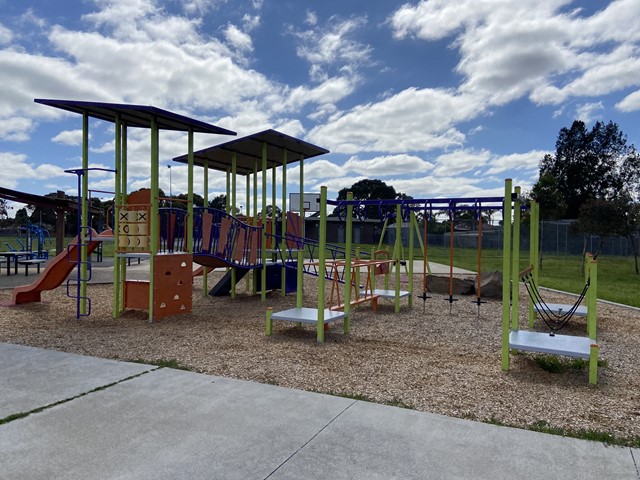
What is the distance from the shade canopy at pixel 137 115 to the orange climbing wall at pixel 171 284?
7.64 ft

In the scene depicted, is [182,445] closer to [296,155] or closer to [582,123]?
[296,155]

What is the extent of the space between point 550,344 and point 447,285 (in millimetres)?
6997

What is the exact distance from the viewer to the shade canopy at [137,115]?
7.63 metres

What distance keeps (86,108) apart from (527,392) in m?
7.72

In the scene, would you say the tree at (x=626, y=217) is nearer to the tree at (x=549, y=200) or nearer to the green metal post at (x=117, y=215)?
the tree at (x=549, y=200)

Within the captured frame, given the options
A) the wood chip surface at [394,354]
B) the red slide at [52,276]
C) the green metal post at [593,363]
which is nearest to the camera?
the wood chip surface at [394,354]

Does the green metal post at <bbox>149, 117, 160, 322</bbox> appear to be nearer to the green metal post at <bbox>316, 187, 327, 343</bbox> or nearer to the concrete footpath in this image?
the green metal post at <bbox>316, 187, 327, 343</bbox>

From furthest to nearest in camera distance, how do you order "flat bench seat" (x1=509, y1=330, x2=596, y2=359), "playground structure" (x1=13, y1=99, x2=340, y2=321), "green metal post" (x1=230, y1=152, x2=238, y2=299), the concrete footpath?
"green metal post" (x1=230, y1=152, x2=238, y2=299) < "playground structure" (x1=13, y1=99, x2=340, y2=321) < "flat bench seat" (x1=509, y1=330, x2=596, y2=359) < the concrete footpath

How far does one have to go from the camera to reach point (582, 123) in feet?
168

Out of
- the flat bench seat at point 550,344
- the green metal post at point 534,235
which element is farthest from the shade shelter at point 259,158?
the flat bench seat at point 550,344

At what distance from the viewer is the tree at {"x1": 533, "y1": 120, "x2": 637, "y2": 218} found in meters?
49.2


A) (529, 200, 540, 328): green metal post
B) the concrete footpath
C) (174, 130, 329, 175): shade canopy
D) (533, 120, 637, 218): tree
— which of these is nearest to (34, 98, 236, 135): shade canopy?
(174, 130, 329, 175): shade canopy

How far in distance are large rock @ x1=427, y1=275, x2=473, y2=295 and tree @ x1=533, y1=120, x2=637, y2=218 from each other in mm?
42351

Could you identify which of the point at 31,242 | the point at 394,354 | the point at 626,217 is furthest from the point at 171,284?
the point at 626,217
